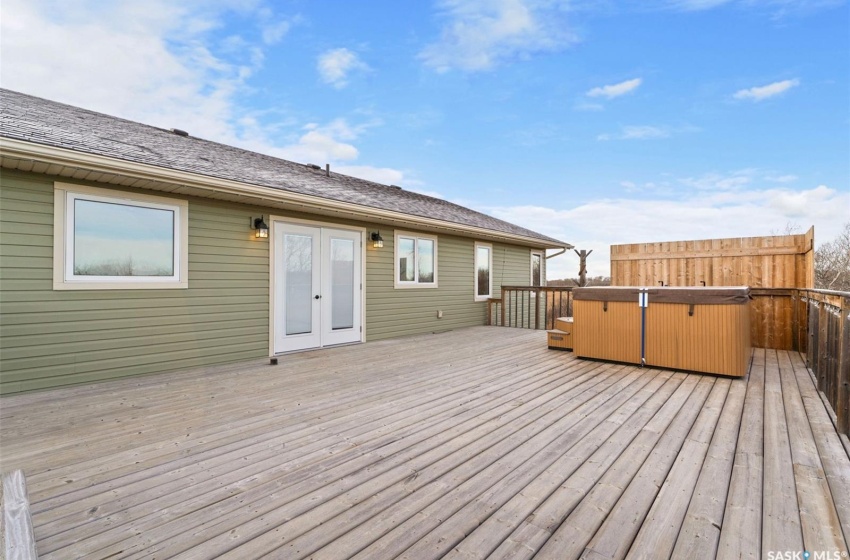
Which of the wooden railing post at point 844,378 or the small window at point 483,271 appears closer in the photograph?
the wooden railing post at point 844,378

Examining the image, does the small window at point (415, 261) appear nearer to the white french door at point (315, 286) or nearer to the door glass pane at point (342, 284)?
the white french door at point (315, 286)

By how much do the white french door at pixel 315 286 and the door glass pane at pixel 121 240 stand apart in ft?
4.54

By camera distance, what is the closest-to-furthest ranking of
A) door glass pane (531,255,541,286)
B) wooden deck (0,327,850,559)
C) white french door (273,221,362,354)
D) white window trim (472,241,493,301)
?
wooden deck (0,327,850,559) < white french door (273,221,362,354) < white window trim (472,241,493,301) < door glass pane (531,255,541,286)

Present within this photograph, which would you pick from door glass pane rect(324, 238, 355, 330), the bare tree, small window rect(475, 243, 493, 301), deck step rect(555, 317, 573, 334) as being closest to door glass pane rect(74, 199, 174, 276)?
door glass pane rect(324, 238, 355, 330)

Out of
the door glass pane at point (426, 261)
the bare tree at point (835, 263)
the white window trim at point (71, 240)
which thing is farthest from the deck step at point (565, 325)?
the bare tree at point (835, 263)

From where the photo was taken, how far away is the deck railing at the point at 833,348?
8.40 ft

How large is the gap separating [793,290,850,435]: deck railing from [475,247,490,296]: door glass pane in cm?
558

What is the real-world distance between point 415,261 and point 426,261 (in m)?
0.35

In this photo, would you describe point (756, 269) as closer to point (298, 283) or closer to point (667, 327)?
point (667, 327)

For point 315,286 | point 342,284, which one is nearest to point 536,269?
point 342,284

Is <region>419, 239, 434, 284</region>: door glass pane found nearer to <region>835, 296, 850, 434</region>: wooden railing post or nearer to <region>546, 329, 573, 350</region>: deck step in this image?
<region>546, 329, 573, 350</region>: deck step

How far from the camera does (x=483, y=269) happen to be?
9.27 meters

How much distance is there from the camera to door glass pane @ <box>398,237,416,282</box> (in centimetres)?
736

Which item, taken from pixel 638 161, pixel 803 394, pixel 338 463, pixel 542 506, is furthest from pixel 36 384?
pixel 638 161
